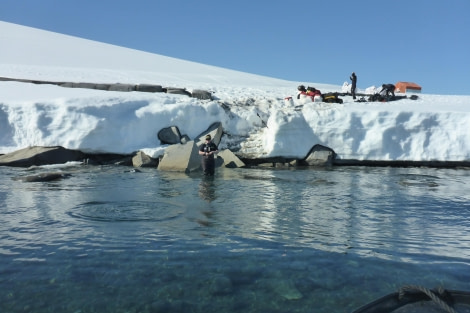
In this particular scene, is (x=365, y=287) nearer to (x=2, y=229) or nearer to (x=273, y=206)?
(x=273, y=206)

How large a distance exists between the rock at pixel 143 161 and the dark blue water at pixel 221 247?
13.6ft

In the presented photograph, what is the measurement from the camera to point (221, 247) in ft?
14.9

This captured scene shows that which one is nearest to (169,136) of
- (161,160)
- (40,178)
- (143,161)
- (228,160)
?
(143,161)

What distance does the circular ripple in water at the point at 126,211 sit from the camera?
19.2 feet

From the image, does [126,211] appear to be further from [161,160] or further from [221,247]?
[161,160]

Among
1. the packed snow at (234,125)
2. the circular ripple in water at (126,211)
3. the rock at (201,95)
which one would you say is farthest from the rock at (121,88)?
the circular ripple in water at (126,211)

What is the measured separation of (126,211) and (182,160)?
5.63 m

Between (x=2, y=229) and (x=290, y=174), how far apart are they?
304 inches

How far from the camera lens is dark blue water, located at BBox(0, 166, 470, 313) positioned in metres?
3.38

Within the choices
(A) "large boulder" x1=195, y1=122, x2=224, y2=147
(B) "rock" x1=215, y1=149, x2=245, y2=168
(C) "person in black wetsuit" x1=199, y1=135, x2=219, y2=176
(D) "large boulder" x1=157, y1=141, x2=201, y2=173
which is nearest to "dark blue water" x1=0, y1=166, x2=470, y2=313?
(C) "person in black wetsuit" x1=199, y1=135, x2=219, y2=176

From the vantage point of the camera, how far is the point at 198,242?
4703mm

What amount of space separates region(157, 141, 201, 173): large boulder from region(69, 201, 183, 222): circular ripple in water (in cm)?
481

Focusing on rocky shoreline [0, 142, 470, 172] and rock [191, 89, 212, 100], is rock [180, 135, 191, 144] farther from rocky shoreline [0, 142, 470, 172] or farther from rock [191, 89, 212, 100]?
rock [191, 89, 212, 100]

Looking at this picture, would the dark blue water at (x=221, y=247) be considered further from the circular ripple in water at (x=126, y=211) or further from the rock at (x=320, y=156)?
the rock at (x=320, y=156)
